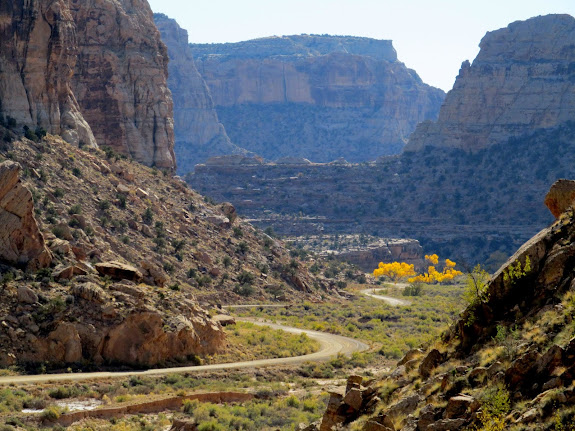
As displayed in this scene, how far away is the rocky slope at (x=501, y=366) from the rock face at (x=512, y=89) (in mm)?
142927

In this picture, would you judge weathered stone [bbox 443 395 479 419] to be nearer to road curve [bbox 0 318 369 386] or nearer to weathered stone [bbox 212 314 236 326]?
road curve [bbox 0 318 369 386]

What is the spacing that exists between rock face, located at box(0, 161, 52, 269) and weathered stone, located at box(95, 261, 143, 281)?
2.98m

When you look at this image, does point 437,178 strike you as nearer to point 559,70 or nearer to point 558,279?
point 559,70

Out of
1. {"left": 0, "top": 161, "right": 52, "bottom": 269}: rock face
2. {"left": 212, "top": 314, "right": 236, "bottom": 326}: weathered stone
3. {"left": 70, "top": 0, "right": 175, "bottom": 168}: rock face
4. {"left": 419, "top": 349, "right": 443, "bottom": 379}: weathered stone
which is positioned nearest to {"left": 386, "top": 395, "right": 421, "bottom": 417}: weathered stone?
{"left": 419, "top": 349, "right": 443, "bottom": 379}: weathered stone

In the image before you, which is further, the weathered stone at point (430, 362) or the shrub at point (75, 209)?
the shrub at point (75, 209)

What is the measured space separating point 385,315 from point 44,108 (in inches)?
1225

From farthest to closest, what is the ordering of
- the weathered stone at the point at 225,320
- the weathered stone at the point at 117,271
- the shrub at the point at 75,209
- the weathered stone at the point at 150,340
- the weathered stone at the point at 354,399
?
1. the shrub at the point at 75,209
2. the weathered stone at the point at 225,320
3. the weathered stone at the point at 117,271
4. the weathered stone at the point at 150,340
5. the weathered stone at the point at 354,399

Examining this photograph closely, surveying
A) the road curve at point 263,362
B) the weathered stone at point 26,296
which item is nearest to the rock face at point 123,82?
the road curve at point 263,362

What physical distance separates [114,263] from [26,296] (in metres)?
7.05

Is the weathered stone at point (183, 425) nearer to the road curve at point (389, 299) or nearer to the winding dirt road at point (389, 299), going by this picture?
the winding dirt road at point (389, 299)

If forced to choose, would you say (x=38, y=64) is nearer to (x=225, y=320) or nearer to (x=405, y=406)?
(x=225, y=320)

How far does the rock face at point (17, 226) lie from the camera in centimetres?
4600

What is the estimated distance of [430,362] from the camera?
22.1m

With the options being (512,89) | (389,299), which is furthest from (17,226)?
(512,89)
